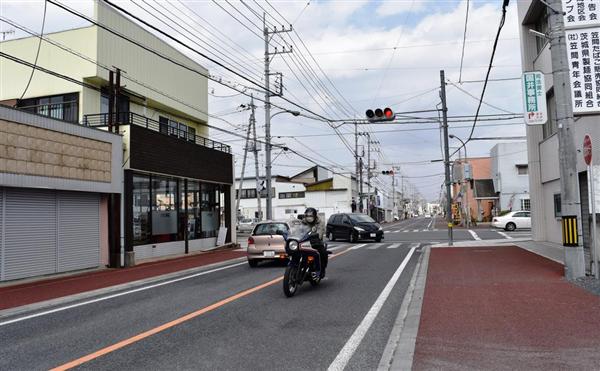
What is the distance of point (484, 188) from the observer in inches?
2320

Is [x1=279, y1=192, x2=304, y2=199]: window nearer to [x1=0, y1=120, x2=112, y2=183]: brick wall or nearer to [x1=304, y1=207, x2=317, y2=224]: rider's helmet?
[x1=0, y1=120, x2=112, y2=183]: brick wall

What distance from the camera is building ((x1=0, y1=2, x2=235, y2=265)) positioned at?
703 inches

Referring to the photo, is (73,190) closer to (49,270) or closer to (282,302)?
(49,270)

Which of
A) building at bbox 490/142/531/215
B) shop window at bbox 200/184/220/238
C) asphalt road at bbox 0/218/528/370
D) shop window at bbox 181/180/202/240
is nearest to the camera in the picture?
asphalt road at bbox 0/218/528/370

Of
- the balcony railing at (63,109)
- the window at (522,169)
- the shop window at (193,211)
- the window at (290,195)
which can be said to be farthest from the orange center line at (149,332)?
the window at (290,195)

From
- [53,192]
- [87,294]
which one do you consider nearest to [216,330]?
[87,294]

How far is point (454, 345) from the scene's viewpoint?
5.27m

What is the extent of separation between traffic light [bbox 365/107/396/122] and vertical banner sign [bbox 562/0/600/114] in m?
7.64

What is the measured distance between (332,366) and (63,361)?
3044 millimetres

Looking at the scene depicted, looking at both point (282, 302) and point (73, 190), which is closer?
point (282, 302)

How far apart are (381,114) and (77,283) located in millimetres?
11584

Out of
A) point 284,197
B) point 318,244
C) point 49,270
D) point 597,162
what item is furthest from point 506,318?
point 284,197

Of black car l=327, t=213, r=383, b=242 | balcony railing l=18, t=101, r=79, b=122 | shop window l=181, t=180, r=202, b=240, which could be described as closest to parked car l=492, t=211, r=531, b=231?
black car l=327, t=213, r=383, b=242

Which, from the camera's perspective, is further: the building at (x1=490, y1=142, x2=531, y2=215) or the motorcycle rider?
the building at (x1=490, y1=142, x2=531, y2=215)
